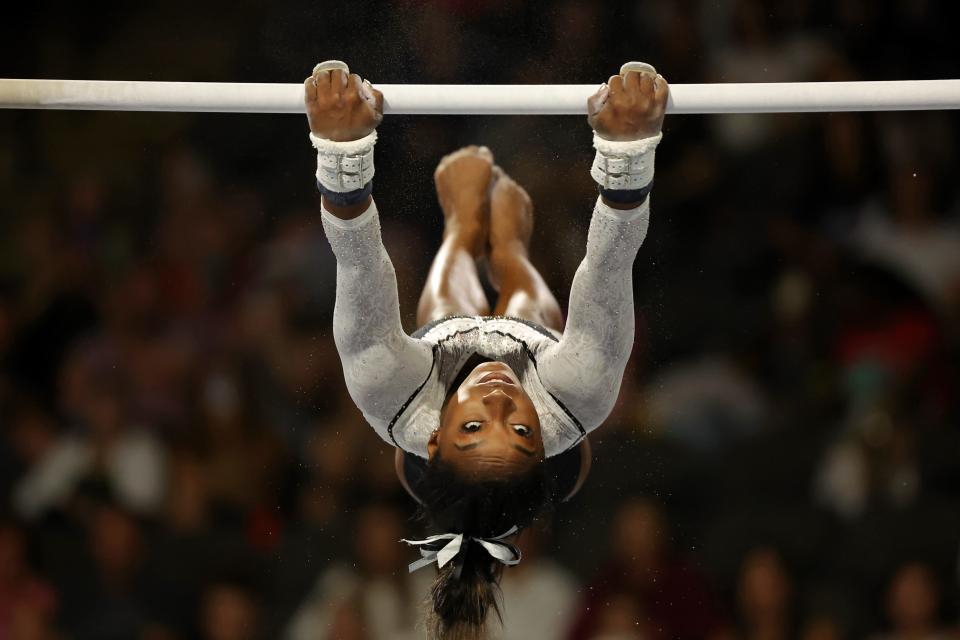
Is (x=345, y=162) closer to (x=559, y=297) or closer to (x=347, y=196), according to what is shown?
(x=347, y=196)

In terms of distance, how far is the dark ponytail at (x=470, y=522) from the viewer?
1.81 metres

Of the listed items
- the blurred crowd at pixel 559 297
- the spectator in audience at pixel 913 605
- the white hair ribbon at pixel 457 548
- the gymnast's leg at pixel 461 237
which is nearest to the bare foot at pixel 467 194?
the gymnast's leg at pixel 461 237

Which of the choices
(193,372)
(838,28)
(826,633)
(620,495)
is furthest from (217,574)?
(838,28)

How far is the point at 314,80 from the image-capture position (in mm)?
1704

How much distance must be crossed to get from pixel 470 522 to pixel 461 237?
832 millimetres

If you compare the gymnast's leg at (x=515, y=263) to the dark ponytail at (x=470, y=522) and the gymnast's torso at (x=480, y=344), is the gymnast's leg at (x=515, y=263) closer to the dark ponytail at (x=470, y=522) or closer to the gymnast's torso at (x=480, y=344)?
the gymnast's torso at (x=480, y=344)

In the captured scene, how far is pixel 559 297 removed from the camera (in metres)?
3.05

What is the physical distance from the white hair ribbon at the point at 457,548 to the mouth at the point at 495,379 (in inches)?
9.3

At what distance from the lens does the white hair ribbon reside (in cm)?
180

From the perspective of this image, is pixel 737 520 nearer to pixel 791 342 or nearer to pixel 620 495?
pixel 620 495

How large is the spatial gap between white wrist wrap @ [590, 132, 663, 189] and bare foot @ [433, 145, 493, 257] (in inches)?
32.4

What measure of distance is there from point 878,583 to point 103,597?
2.00 metres

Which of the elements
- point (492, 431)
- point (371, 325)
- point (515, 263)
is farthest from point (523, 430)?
point (515, 263)

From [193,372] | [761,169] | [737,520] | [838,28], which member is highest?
[838,28]
